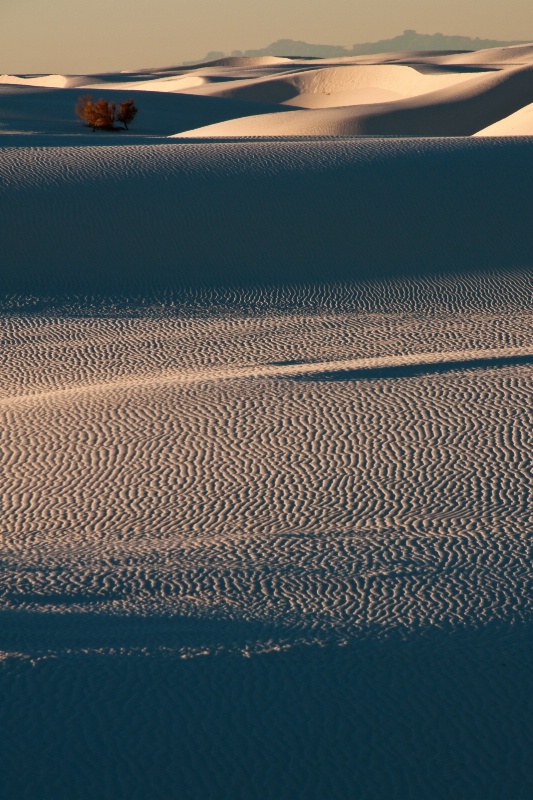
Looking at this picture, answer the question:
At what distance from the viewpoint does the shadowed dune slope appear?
35.6 feet

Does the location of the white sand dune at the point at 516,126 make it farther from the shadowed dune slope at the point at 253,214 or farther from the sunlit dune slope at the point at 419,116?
the shadowed dune slope at the point at 253,214

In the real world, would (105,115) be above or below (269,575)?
above

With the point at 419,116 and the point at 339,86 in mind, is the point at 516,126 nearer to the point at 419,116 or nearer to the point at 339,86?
the point at 419,116

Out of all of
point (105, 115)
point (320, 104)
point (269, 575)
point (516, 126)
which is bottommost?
point (320, 104)

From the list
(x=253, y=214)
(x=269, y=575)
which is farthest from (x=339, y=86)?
(x=269, y=575)

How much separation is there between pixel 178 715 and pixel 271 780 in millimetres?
358

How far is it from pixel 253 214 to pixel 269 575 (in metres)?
8.56

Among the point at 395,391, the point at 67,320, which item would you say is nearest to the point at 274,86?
the point at 67,320

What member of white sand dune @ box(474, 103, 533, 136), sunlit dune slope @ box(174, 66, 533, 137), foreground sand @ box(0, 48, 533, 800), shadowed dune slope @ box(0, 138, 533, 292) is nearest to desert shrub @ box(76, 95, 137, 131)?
sunlit dune slope @ box(174, 66, 533, 137)

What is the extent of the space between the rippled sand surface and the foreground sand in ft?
0.04

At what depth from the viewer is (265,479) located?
16.4 feet

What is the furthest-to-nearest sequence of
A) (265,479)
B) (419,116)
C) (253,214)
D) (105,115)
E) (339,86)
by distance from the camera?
1. (339,86)
2. (419,116)
3. (105,115)
4. (253,214)
5. (265,479)

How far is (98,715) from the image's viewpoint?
277cm

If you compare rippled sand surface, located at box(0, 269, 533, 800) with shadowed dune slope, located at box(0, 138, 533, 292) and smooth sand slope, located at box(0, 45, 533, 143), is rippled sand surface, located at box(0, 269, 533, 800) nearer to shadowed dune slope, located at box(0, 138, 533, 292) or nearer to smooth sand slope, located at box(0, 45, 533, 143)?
shadowed dune slope, located at box(0, 138, 533, 292)
